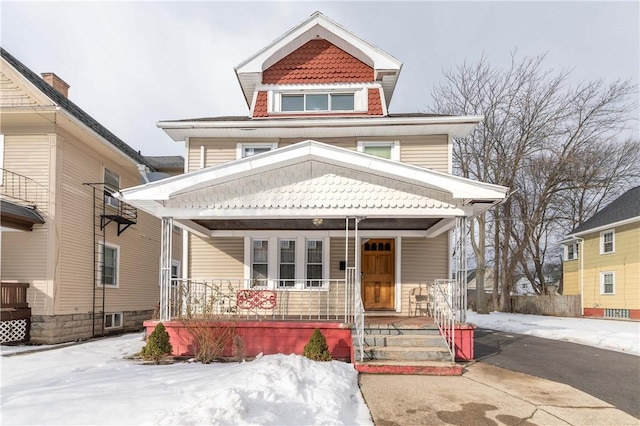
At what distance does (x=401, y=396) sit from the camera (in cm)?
540

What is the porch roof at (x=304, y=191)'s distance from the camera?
24.6ft

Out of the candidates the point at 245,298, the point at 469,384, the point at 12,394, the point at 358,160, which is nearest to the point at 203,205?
the point at 245,298

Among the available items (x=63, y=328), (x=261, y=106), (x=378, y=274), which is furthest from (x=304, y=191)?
(x=63, y=328)

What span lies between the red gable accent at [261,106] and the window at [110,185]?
6.13 m

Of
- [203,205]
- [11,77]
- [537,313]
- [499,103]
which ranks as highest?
[499,103]

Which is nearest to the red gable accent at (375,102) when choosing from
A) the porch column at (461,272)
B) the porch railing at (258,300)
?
the porch column at (461,272)

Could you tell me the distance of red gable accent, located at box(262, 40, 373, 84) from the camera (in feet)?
37.6

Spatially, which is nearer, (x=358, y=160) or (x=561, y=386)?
(x=561, y=386)

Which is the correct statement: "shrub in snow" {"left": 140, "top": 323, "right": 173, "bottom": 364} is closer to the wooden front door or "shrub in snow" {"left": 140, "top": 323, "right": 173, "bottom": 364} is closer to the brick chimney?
the wooden front door

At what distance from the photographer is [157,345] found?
723 cm

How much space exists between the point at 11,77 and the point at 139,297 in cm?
851

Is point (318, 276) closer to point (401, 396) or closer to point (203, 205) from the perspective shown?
point (203, 205)

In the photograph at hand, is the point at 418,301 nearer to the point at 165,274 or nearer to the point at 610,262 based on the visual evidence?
the point at 165,274

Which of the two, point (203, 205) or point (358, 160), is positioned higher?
point (358, 160)
